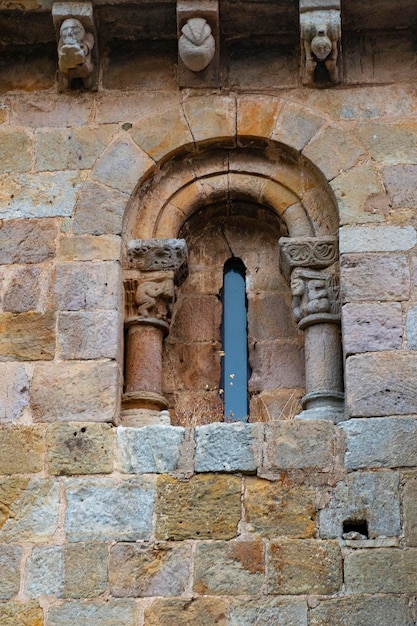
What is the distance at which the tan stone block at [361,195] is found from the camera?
23.8 feet

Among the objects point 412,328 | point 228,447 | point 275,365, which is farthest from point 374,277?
point 228,447

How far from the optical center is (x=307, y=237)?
24.5 feet

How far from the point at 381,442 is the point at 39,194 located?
8.29 ft

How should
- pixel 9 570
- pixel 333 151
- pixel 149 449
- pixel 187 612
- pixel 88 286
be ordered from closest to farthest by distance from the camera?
pixel 187 612, pixel 9 570, pixel 149 449, pixel 88 286, pixel 333 151

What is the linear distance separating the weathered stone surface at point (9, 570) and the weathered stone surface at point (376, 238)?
2480 mm

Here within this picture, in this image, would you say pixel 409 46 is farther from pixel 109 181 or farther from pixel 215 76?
pixel 109 181

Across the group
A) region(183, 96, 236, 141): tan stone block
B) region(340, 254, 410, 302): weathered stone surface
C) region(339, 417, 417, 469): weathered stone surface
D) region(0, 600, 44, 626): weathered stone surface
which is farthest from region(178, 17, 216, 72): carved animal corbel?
region(0, 600, 44, 626): weathered stone surface

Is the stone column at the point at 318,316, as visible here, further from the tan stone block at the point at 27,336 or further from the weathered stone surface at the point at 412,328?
the tan stone block at the point at 27,336

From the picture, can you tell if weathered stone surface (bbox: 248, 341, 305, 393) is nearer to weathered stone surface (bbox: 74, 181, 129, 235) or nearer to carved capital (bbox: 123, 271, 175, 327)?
carved capital (bbox: 123, 271, 175, 327)

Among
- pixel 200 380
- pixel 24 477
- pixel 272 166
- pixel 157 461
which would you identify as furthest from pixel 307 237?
pixel 24 477

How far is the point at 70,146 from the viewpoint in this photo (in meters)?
7.60

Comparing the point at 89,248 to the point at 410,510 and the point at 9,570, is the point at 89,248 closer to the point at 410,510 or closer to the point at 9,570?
the point at 9,570

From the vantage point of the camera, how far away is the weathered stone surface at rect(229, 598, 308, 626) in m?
6.34

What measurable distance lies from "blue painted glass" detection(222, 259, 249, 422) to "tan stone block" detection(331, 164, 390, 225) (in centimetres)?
86
